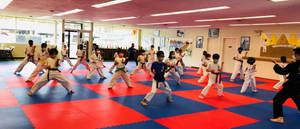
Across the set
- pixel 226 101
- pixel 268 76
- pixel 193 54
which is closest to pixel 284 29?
pixel 268 76

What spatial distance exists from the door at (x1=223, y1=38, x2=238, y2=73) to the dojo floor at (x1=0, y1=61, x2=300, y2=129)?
775 centimetres

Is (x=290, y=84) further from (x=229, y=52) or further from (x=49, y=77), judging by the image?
(x=229, y=52)

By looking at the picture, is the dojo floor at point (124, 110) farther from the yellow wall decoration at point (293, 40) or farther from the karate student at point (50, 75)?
the yellow wall decoration at point (293, 40)

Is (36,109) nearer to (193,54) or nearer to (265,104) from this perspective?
(265,104)

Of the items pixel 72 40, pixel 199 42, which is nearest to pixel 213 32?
pixel 199 42

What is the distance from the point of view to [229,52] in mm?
15156

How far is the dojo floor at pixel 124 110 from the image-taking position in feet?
14.1

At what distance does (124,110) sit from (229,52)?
38.3 feet

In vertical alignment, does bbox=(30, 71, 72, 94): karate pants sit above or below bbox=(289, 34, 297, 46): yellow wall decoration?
below

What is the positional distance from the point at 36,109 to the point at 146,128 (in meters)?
2.47

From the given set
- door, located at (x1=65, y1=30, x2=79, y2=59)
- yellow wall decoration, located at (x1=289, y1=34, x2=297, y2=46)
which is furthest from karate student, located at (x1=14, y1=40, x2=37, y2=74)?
yellow wall decoration, located at (x1=289, y1=34, x2=297, y2=46)

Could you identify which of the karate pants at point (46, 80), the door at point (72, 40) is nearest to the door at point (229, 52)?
the door at point (72, 40)

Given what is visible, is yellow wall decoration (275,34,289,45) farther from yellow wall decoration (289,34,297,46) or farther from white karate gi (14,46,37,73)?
white karate gi (14,46,37,73)

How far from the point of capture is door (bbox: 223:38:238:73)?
14875 millimetres
